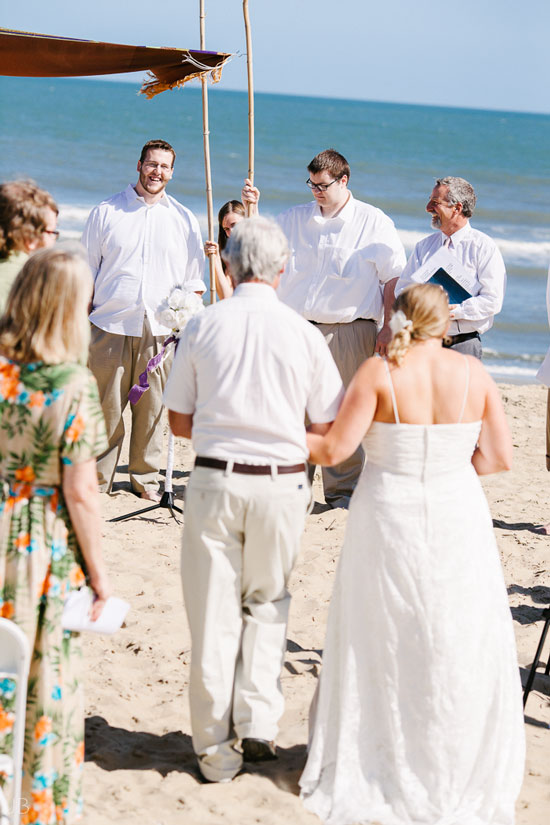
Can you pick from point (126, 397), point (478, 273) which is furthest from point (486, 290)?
point (126, 397)

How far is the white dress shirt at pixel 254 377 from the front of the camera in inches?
130

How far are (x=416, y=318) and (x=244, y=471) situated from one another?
2.52 ft

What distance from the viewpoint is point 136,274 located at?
6.55 m

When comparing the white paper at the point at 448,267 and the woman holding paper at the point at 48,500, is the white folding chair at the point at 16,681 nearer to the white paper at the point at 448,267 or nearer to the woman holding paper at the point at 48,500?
the woman holding paper at the point at 48,500

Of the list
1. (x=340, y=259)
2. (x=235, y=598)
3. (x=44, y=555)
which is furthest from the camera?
(x=340, y=259)

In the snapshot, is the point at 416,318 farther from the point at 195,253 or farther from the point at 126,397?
the point at 126,397

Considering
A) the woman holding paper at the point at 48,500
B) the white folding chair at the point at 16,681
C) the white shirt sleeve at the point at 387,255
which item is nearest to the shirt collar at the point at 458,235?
the white shirt sleeve at the point at 387,255

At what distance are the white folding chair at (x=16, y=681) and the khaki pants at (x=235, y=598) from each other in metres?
0.79

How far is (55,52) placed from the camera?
5168mm

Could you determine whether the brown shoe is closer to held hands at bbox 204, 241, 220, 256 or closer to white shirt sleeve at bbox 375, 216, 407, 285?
held hands at bbox 204, 241, 220, 256

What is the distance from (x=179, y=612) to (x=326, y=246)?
256 centimetres

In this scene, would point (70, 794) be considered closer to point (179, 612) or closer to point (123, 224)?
point (179, 612)

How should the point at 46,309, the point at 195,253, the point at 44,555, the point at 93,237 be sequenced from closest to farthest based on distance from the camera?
1. the point at 46,309
2. the point at 44,555
3. the point at 93,237
4. the point at 195,253

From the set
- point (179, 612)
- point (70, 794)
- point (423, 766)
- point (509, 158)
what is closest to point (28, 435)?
point (70, 794)
